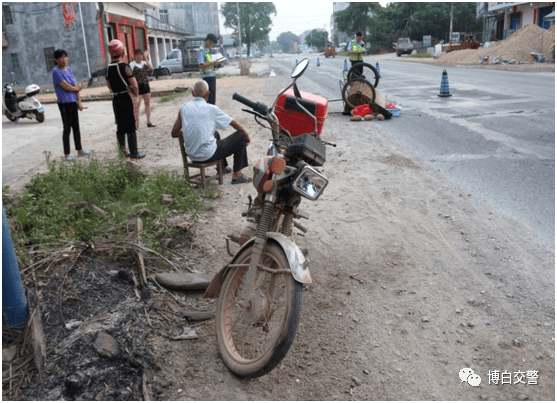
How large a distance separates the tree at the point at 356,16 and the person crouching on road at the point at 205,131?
77724mm

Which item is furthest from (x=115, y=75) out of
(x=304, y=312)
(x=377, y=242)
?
(x=304, y=312)

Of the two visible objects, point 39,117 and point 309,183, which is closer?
point 309,183

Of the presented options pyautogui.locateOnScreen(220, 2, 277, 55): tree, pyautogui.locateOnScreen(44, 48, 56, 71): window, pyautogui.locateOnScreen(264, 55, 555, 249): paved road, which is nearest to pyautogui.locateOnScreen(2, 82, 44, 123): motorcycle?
pyautogui.locateOnScreen(264, 55, 555, 249): paved road

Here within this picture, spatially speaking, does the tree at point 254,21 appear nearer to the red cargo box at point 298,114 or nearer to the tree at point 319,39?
the tree at point 319,39

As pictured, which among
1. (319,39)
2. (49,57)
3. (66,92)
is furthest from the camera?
(319,39)

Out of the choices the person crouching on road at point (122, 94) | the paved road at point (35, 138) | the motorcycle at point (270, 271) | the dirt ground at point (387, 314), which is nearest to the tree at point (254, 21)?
the paved road at point (35, 138)

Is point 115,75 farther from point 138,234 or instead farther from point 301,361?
point 301,361

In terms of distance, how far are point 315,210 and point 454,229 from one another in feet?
4.75

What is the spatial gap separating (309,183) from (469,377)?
1.37 metres

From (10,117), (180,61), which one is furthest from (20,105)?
(180,61)

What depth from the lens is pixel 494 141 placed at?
26.5 ft

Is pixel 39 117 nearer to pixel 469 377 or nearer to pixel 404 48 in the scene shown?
pixel 469 377

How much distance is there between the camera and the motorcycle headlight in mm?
2617

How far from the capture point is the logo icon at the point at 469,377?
2.63m
